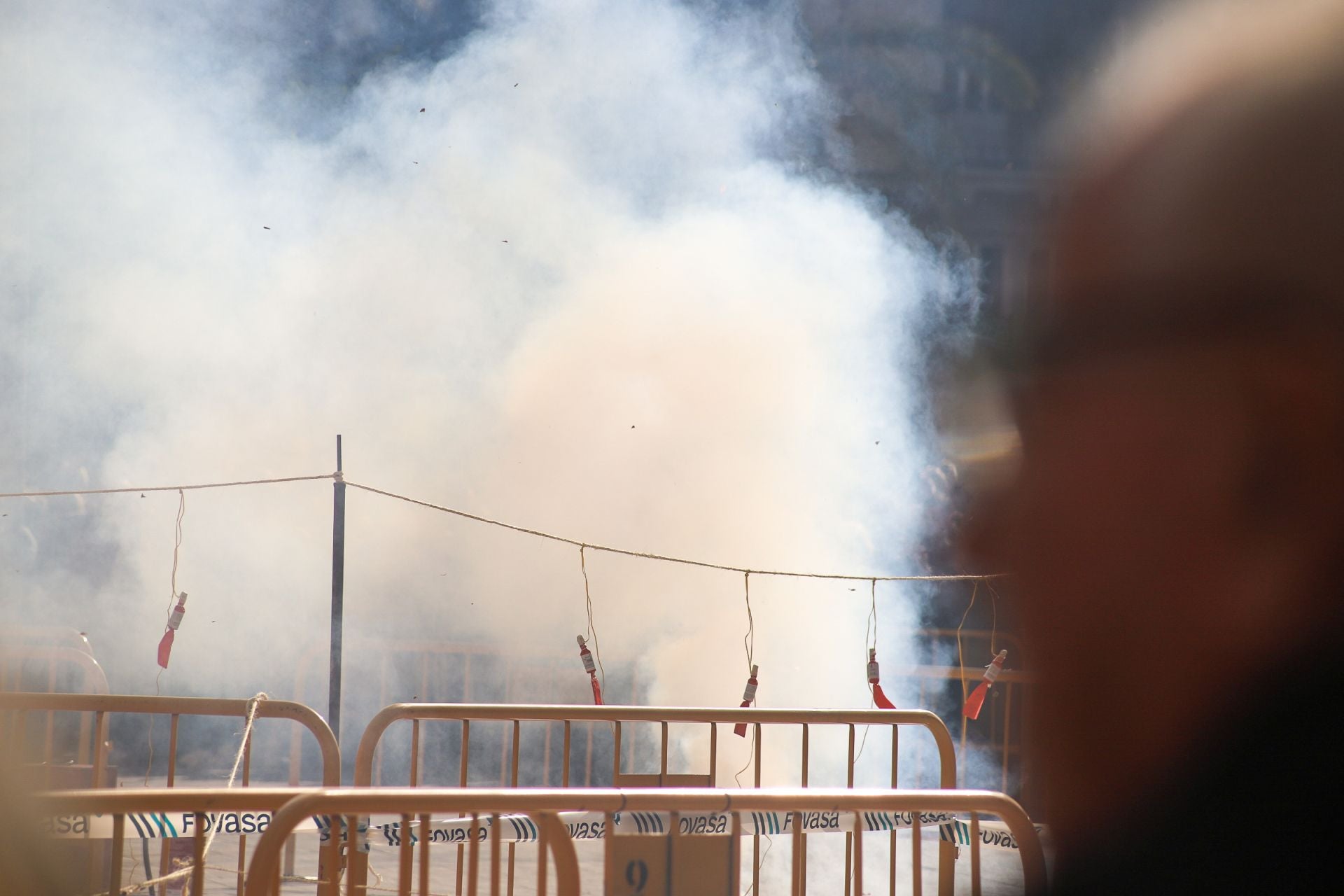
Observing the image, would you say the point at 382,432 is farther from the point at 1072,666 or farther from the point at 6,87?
the point at 1072,666

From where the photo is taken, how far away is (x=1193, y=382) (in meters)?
0.37

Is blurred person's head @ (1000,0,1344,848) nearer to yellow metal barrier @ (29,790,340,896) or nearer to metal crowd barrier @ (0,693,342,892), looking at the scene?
yellow metal barrier @ (29,790,340,896)

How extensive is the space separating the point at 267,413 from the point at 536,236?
9.49 feet

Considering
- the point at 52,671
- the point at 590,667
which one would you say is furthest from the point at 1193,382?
the point at 52,671

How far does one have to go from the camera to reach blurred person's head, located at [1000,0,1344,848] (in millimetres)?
361

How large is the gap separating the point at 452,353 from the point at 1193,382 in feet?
32.7

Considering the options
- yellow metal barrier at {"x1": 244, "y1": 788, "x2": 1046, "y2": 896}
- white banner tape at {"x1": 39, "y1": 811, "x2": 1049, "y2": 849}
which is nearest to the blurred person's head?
yellow metal barrier at {"x1": 244, "y1": 788, "x2": 1046, "y2": 896}

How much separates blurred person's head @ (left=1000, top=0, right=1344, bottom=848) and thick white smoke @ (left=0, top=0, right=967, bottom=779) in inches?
308

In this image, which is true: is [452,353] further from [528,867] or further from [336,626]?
[528,867]

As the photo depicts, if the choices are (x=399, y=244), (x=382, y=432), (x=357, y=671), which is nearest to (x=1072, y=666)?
(x=357, y=671)

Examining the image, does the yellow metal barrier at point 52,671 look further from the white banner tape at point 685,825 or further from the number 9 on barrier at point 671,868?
the number 9 on barrier at point 671,868

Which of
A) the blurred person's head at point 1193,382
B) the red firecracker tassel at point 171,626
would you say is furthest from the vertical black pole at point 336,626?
the blurred person's head at point 1193,382

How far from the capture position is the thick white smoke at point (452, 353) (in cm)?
870

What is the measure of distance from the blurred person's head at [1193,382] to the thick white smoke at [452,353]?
7820 mm
